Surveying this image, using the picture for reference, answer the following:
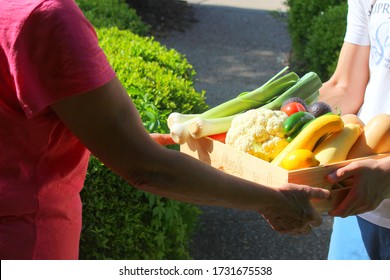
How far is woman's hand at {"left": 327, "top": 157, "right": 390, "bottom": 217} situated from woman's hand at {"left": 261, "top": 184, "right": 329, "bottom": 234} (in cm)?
11

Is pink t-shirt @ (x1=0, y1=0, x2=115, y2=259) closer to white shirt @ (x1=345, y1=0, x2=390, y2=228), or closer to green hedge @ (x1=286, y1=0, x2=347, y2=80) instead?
white shirt @ (x1=345, y1=0, x2=390, y2=228)

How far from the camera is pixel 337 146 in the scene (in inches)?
92.9

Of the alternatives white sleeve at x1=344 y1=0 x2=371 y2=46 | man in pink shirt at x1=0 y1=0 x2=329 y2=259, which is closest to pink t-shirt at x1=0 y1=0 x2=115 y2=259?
man in pink shirt at x1=0 y1=0 x2=329 y2=259

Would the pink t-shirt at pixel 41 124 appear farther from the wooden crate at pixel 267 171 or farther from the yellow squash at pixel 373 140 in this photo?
the yellow squash at pixel 373 140

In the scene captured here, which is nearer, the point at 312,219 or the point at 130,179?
the point at 130,179

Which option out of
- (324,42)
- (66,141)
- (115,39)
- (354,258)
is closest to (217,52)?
(324,42)

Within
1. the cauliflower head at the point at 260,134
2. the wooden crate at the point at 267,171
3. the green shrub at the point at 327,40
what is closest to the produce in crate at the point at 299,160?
the wooden crate at the point at 267,171

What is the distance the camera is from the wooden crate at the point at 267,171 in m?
2.21

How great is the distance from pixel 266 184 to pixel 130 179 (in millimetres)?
510

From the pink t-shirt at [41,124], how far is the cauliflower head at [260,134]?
0.58m

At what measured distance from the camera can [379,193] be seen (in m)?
2.36

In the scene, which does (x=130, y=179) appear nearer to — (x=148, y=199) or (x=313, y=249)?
(x=148, y=199)

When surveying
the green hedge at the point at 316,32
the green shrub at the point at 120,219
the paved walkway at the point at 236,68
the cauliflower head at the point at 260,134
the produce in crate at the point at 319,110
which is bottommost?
the paved walkway at the point at 236,68

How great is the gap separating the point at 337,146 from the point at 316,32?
5.83 m
